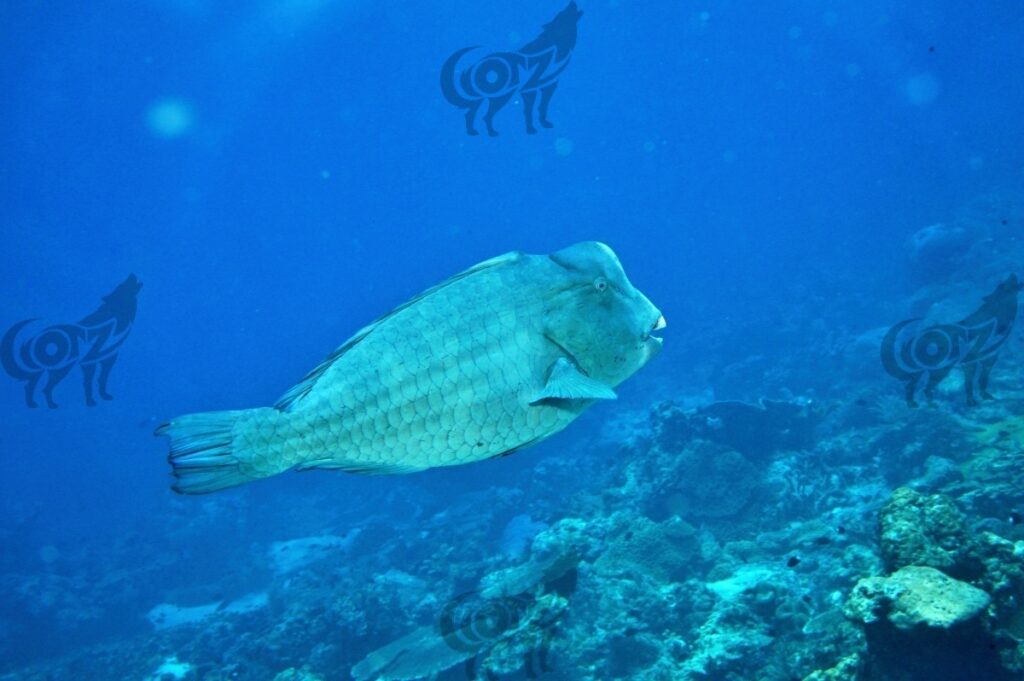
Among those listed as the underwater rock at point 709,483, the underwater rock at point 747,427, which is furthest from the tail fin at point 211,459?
the underwater rock at point 747,427

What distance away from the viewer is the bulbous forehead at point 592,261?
6.27 ft

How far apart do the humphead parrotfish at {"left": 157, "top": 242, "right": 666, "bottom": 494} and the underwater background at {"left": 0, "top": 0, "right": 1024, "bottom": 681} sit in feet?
11.5

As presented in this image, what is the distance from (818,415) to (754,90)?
15283 centimetres

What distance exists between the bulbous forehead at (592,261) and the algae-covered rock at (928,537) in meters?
3.95

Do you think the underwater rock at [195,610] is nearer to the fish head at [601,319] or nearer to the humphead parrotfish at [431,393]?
the humphead parrotfish at [431,393]

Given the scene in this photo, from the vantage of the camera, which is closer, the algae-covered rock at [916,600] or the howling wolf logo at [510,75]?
the algae-covered rock at [916,600]

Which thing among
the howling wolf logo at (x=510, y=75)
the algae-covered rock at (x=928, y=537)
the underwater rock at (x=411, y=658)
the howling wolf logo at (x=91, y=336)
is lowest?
the algae-covered rock at (x=928, y=537)

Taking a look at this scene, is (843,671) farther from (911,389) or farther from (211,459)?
(911,389)

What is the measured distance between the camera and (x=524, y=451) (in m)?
6.48

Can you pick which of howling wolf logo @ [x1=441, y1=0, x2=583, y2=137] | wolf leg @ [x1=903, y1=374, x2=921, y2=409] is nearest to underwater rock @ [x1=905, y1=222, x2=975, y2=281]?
wolf leg @ [x1=903, y1=374, x2=921, y2=409]

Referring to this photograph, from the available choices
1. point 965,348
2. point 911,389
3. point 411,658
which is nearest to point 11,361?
point 411,658

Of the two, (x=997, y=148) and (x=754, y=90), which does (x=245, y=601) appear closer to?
(x=997, y=148)

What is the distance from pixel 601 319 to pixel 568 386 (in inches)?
15.1

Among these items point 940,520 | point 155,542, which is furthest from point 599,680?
point 155,542
